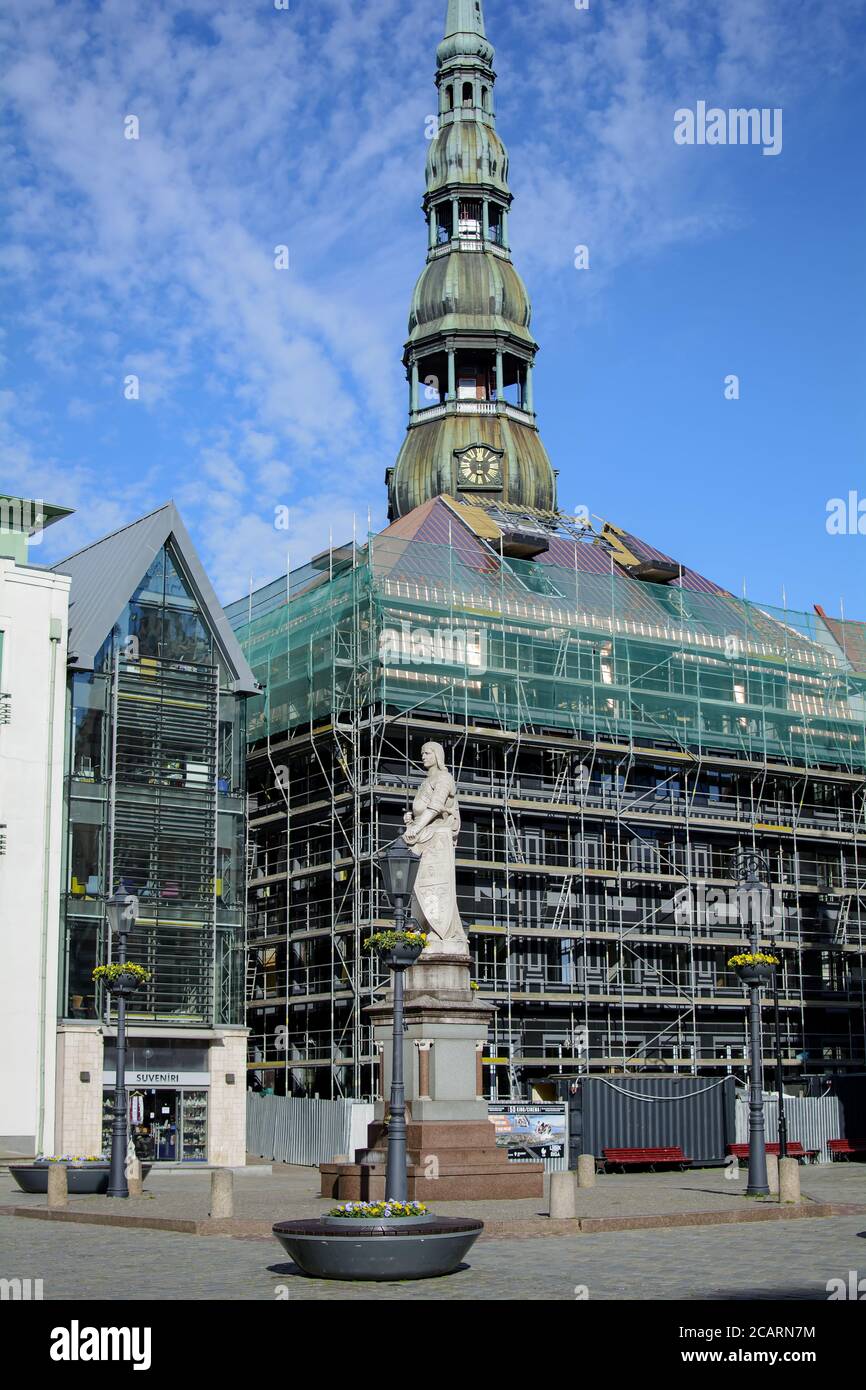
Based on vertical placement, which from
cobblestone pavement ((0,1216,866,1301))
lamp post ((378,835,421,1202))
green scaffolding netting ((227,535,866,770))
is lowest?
cobblestone pavement ((0,1216,866,1301))

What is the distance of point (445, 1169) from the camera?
26.6 m

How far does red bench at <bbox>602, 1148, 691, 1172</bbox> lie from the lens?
40938 millimetres

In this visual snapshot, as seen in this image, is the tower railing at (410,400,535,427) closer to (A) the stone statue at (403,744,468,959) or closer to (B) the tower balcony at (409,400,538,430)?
(B) the tower balcony at (409,400,538,430)

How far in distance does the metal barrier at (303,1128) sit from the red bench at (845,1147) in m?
13.9

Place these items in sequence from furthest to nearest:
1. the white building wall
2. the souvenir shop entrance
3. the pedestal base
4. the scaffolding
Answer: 1. the scaffolding
2. the souvenir shop entrance
3. the white building wall
4. the pedestal base

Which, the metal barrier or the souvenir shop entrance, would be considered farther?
the souvenir shop entrance

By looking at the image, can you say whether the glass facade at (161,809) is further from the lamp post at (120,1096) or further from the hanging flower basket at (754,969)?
the hanging flower basket at (754,969)

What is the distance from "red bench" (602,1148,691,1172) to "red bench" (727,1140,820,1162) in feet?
3.91

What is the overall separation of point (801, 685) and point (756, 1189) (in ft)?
117

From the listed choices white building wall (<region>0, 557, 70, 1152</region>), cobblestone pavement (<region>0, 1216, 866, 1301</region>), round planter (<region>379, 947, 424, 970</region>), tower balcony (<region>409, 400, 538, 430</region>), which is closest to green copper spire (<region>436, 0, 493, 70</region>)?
tower balcony (<region>409, 400, 538, 430</region>)

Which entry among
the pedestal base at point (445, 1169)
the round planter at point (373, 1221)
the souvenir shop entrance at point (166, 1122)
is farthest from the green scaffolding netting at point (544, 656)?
the round planter at point (373, 1221)

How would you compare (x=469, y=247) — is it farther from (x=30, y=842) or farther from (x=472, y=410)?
(x=30, y=842)

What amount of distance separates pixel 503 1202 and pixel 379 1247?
35.7 feet
